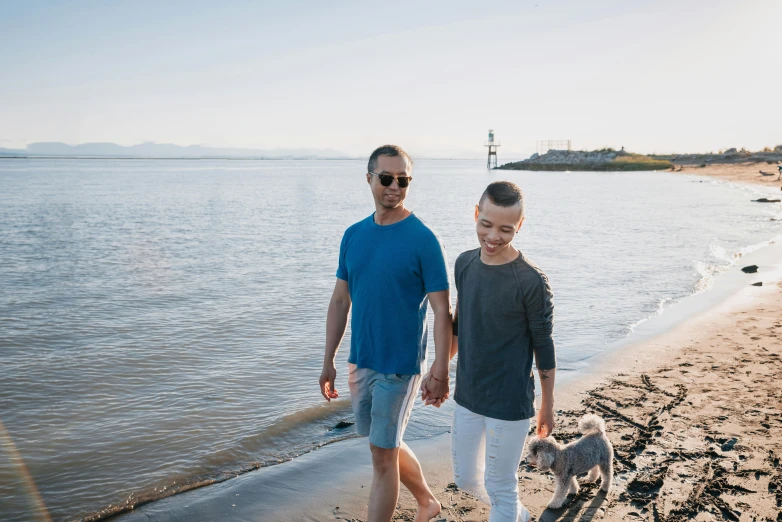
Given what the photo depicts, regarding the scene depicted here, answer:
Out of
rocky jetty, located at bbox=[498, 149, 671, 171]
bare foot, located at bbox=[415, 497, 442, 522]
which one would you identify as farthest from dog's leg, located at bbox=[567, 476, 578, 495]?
rocky jetty, located at bbox=[498, 149, 671, 171]

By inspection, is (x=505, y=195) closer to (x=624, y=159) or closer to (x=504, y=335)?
(x=504, y=335)

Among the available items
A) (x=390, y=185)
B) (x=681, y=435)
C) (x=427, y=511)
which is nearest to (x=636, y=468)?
(x=681, y=435)

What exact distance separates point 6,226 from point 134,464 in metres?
24.4

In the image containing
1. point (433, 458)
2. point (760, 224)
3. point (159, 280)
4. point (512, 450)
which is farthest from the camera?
point (760, 224)

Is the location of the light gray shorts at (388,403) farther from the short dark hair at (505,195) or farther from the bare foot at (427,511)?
the short dark hair at (505,195)

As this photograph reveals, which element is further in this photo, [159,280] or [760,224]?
[760,224]

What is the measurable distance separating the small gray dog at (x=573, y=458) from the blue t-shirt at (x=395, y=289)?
1320mm

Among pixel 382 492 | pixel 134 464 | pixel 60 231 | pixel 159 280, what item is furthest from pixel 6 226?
pixel 382 492

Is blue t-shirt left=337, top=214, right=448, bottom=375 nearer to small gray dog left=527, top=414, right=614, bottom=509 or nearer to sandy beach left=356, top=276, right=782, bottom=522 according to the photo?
small gray dog left=527, top=414, right=614, bottom=509

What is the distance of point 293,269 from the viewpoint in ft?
53.8

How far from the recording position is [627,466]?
190 inches

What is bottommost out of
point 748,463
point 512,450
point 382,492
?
point 748,463

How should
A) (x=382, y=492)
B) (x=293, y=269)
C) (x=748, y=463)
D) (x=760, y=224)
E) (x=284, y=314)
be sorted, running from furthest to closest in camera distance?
(x=760, y=224) → (x=293, y=269) → (x=284, y=314) → (x=748, y=463) → (x=382, y=492)

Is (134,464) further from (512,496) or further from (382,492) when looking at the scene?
(512,496)
